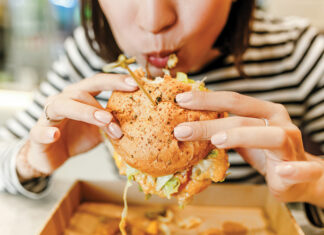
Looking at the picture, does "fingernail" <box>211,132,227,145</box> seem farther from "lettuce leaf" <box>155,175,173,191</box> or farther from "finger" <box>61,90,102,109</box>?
"finger" <box>61,90,102,109</box>

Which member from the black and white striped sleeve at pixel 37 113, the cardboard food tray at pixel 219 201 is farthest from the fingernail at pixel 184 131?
the black and white striped sleeve at pixel 37 113

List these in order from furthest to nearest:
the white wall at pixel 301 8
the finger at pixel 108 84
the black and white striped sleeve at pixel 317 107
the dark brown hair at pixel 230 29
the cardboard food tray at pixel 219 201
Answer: the white wall at pixel 301 8, the black and white striped sleeve at pixel 317 107, the dark brown hair at pixel 230 29, the cardboard food tray at pixel 219 201, the finger at pixel 108 84

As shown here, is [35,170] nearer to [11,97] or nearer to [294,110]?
[294,110]

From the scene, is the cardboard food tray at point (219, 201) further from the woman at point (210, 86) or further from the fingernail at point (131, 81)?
the fingernail at point (131, 81)

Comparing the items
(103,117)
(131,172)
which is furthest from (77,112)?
(131,172)

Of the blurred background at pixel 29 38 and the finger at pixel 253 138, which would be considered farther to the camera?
the blurred background at pixel 29 38

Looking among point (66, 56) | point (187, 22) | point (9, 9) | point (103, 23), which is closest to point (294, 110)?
point (187, 22)

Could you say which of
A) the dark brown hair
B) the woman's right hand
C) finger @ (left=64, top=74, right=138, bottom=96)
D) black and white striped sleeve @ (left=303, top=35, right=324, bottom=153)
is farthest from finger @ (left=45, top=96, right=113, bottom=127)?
black and white striped sleeve @ (left=303, top=35, right=324, bottom=153)
